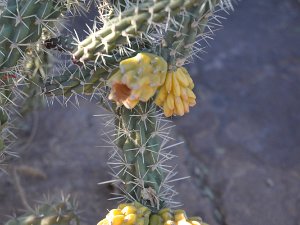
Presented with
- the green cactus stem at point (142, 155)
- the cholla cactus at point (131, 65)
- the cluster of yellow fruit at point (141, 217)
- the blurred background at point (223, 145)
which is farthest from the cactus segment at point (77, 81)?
the blurred background at point (223, 145)

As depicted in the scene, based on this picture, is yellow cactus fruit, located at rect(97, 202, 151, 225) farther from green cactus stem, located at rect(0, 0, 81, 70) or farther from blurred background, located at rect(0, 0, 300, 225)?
blurred background, located at rect(0, 0, 300, 225)

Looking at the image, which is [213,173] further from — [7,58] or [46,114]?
[7,58]

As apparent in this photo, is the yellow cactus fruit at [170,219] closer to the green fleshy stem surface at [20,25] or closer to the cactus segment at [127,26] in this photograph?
the cactus segment at [127,26]

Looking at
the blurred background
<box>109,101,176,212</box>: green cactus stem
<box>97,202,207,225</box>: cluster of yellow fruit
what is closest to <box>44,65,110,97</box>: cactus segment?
<box>109,101,176,212</box>: green cactus stem

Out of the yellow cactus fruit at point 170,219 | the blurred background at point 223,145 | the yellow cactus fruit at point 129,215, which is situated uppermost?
the yellow cactus fruit at point 129,215

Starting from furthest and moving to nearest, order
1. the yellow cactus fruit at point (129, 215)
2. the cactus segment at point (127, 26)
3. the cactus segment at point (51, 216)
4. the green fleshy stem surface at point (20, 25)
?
1. the cactus segment at point (51, 216)
2. the green fleshy stem surface at point (20, 25)
3. the yellow cactus fruit at point (129, 215)
4. the cactus segment at point (127, 26)

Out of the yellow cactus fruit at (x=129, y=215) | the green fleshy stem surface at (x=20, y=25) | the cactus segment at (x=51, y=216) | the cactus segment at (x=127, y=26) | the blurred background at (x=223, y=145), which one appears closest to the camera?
the cactus segment at (x=127, y=26)

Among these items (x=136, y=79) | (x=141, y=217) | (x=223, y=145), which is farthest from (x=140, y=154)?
(x=223, y=145)

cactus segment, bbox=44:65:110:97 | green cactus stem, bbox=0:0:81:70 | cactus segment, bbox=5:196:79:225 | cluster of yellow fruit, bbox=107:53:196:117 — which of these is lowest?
cactus segment, bbox=5:196:79:225
